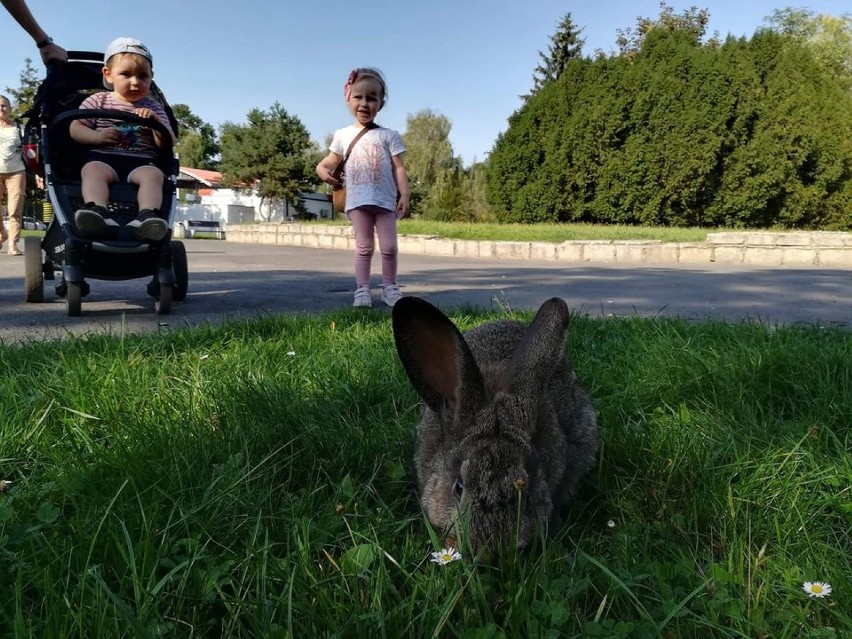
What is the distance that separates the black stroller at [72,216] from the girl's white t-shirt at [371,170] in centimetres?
154

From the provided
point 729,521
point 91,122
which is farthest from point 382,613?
point 91,122

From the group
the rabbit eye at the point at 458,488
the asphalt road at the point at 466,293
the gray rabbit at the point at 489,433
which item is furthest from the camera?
the asphalt road at the point at 466,293

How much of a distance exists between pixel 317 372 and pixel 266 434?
2.77 ft

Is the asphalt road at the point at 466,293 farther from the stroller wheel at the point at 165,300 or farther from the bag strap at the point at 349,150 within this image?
the bag strap at the point at 349,150

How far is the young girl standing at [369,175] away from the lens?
231 inches

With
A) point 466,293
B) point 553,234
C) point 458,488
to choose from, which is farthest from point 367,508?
point 553,234

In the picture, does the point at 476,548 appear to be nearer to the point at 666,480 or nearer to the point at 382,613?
the point at 382,613

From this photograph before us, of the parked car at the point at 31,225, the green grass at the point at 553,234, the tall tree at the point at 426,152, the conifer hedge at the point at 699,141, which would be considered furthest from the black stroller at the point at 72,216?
the tall tree at the point at 426,152

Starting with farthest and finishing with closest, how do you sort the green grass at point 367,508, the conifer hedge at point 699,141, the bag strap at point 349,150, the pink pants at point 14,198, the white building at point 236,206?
1. the white building at point 236,206
2. the conifer hedge at point 699,141
3. the pink pants at point 14,198
4. the bag strap at point 349,150
5. the green grass at point 367,508

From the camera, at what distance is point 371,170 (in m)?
5.89

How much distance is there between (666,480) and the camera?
6.59 ft

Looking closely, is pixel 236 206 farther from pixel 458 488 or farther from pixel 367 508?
pixel 458 488

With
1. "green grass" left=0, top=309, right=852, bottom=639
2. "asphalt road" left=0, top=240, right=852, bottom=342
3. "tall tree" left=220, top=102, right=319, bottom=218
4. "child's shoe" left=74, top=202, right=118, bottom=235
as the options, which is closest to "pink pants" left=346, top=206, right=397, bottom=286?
"asphalt road" left=0, top=240, right=852, bottom=342

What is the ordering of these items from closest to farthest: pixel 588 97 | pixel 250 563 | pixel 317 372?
pixel 250 563 → pixel 317 372 → pixel 588 97
